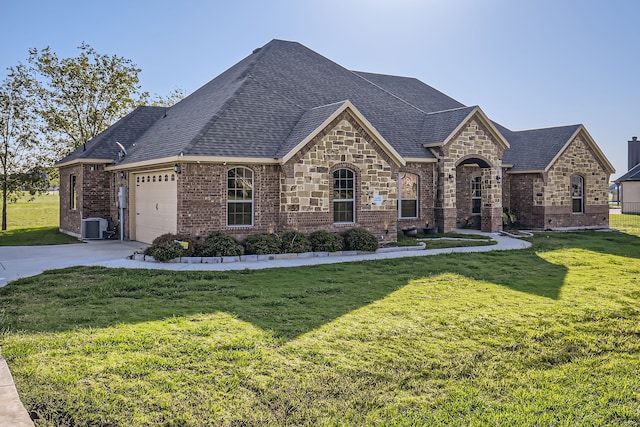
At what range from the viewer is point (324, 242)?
56.1 feet

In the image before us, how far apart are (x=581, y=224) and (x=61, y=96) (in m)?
30.0

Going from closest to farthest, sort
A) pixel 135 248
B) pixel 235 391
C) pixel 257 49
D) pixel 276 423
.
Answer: pixel 276 423
pixel 235 391
pixel 135 248
pixel 257 49

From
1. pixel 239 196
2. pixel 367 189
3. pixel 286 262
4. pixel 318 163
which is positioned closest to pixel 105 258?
pixel 239 196

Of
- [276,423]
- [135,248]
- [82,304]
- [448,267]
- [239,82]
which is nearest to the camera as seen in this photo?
[276,423]

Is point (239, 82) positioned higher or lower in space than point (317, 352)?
higher

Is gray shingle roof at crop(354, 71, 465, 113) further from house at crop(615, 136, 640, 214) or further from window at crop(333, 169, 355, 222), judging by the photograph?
house at crop(615, 136, 640, 214)

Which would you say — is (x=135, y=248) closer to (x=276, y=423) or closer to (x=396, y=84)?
(x=276, y=423)

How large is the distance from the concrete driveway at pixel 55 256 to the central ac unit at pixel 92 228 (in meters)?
0.92

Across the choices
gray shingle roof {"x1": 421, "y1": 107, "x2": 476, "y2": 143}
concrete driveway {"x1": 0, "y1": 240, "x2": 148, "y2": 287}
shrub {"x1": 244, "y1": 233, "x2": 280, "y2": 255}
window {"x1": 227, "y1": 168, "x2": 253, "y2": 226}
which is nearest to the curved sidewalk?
shrub {"x1": 244, "y1": 233, "x2": 280, "y2": 255}

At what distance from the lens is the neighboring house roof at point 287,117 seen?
17.9m

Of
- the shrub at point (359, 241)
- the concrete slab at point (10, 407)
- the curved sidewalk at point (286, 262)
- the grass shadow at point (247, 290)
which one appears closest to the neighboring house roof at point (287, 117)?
the shrub at point (359, 241)

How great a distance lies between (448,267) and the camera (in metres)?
14.4

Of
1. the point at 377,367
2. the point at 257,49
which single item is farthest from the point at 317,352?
the point at 257,49

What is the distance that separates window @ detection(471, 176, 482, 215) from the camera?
26000 millimetres
